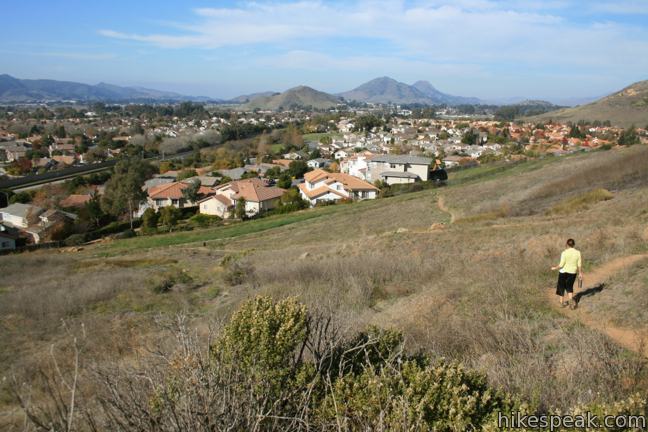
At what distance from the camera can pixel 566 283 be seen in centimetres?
915

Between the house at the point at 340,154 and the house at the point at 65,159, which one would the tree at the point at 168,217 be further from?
the house at the point at 65,159

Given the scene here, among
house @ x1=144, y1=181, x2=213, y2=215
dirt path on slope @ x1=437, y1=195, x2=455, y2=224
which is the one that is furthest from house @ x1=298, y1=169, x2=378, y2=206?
dirt path on slope @ x1=437, y1=195, x2=455, y2=224

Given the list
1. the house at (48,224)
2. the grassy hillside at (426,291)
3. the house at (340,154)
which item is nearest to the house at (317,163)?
the house at (340,154)

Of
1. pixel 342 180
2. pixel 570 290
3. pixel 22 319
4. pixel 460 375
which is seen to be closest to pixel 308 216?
pixel 342 180

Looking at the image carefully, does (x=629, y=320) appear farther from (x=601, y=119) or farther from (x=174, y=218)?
(x=601, y=119)

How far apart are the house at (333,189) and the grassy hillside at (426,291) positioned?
18750 mm

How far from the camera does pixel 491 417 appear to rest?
3.80 meters

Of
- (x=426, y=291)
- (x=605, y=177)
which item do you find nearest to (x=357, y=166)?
(x=605, y=177)

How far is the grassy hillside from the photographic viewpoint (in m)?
6.05

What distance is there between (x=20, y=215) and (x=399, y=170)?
42343 mm

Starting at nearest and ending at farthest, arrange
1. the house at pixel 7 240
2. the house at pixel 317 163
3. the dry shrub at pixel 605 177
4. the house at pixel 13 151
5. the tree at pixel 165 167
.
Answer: the dry shrub at pixel 605 177 < the house at pixel 7 240 < the house at pixel 317 163 < the tree at pixel 165 167 < the house at pixel 13 151

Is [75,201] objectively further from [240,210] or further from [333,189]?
[333,189]

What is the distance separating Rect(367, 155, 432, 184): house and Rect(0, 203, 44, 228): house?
37.8m

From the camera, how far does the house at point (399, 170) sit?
183 feet
